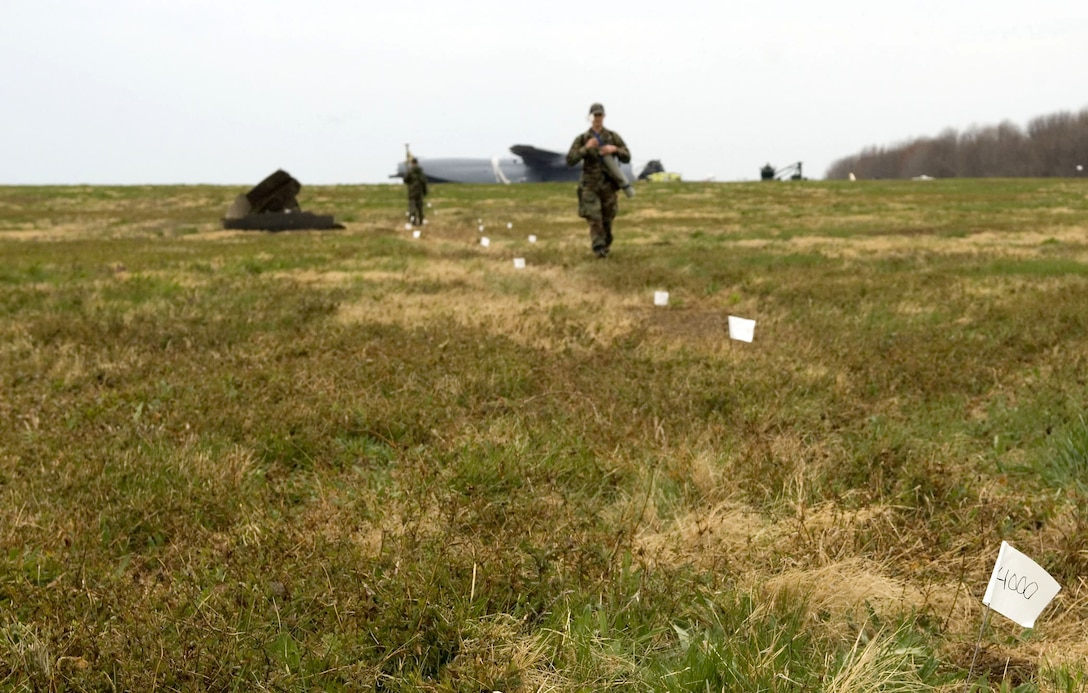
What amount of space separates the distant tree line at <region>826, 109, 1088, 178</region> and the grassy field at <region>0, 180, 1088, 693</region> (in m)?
121

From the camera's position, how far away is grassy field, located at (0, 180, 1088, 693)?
93.7 inches

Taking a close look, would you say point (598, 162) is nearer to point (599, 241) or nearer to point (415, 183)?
point (599, 241)

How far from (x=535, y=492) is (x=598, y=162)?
9922mm

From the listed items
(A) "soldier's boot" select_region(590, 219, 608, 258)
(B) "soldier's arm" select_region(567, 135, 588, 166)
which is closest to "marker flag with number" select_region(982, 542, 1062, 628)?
(B) "soldier's arm" select_region(567, 135, 588, 166)

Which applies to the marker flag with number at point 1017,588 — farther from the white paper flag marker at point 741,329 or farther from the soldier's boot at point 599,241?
the soldier's boot at point 599,241

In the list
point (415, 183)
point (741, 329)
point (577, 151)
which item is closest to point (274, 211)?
point (415, 183)

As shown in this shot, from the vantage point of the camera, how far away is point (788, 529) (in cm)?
323

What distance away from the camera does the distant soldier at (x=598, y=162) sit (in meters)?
12.6

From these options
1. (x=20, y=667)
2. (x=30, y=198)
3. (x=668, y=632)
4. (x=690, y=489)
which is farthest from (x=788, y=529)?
(x=30, y=198)

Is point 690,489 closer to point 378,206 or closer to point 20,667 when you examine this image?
point 20,667

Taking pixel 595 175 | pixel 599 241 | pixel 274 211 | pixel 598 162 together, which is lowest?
pixel 599 241

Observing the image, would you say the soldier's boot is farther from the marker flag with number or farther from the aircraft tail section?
the aircraft tail section

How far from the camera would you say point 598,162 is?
505 inches

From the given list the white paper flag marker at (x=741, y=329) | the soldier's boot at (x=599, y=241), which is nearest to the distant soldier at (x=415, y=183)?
the soldier's boot at (x=599, y=241)
